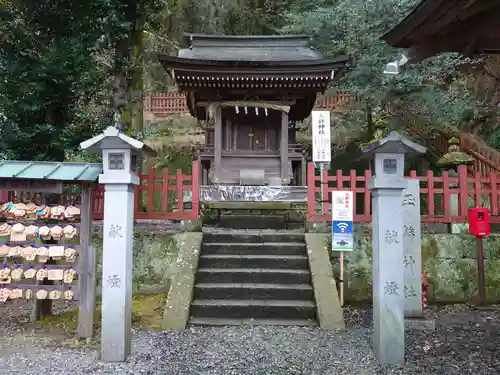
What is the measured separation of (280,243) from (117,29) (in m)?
5.19

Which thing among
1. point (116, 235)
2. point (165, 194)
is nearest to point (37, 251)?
point (116, 235)

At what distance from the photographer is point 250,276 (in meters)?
6.25

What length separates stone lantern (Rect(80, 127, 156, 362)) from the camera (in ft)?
14.2

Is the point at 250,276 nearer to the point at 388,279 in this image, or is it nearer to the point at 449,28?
the point at 388,279

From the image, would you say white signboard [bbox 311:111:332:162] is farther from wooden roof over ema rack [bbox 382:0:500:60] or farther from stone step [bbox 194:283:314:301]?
wooden roof over ema rack [bbox 382:0:500:60]

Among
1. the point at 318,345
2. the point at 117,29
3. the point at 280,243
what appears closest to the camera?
the point at 318,345

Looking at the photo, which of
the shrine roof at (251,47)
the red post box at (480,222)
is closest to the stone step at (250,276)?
the red post box at (480,222)

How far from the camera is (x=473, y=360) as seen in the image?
4.19 meters

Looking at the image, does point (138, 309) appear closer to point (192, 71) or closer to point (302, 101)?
point (192, 71)

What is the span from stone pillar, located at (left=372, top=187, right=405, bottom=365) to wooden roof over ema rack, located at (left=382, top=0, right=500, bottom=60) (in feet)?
5.25

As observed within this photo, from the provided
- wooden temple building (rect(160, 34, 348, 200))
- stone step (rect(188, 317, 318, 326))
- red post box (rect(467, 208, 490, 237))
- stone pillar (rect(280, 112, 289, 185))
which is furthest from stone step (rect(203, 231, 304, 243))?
stone pillar (rect(280, 112, 289, 185))

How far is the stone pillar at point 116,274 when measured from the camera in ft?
14.1

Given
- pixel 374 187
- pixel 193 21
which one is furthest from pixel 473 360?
pixel 193 21

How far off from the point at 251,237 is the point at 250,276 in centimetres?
95
